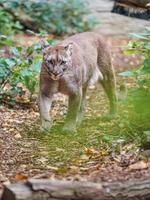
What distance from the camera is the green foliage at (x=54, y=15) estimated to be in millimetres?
14422

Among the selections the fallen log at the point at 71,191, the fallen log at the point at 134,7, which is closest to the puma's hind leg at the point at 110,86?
the fallen log at the point at 134,7

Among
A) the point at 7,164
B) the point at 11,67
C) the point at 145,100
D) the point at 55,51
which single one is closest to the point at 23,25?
the point at 11,67

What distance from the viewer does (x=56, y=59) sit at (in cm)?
722

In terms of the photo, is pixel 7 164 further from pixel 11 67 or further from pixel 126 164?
pixel 11 67

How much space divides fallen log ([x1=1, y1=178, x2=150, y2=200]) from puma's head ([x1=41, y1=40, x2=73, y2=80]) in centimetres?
284

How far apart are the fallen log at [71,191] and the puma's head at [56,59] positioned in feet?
9.32

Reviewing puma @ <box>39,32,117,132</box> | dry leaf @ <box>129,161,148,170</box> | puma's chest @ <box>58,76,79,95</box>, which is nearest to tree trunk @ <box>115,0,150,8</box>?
puma @ <box>39,32,117,132</box>

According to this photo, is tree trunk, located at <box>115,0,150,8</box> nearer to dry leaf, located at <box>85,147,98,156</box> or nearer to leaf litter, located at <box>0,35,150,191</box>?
leaf litter, located at <box>0,35,150,191</box>

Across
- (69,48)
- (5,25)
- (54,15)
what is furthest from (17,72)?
(54,15)

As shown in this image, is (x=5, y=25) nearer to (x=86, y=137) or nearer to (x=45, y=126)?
(x=45, y=126)

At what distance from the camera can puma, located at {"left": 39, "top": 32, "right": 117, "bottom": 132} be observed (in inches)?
287

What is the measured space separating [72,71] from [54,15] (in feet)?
24.4

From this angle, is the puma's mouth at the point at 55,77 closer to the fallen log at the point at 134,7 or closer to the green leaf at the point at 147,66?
the green leaf at the point at 147,66

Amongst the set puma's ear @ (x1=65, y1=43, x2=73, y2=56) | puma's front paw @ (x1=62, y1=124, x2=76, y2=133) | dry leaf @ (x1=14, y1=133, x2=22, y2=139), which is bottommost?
dry leaf @ (x1=14, y1=133, x2=22, y2=139)
